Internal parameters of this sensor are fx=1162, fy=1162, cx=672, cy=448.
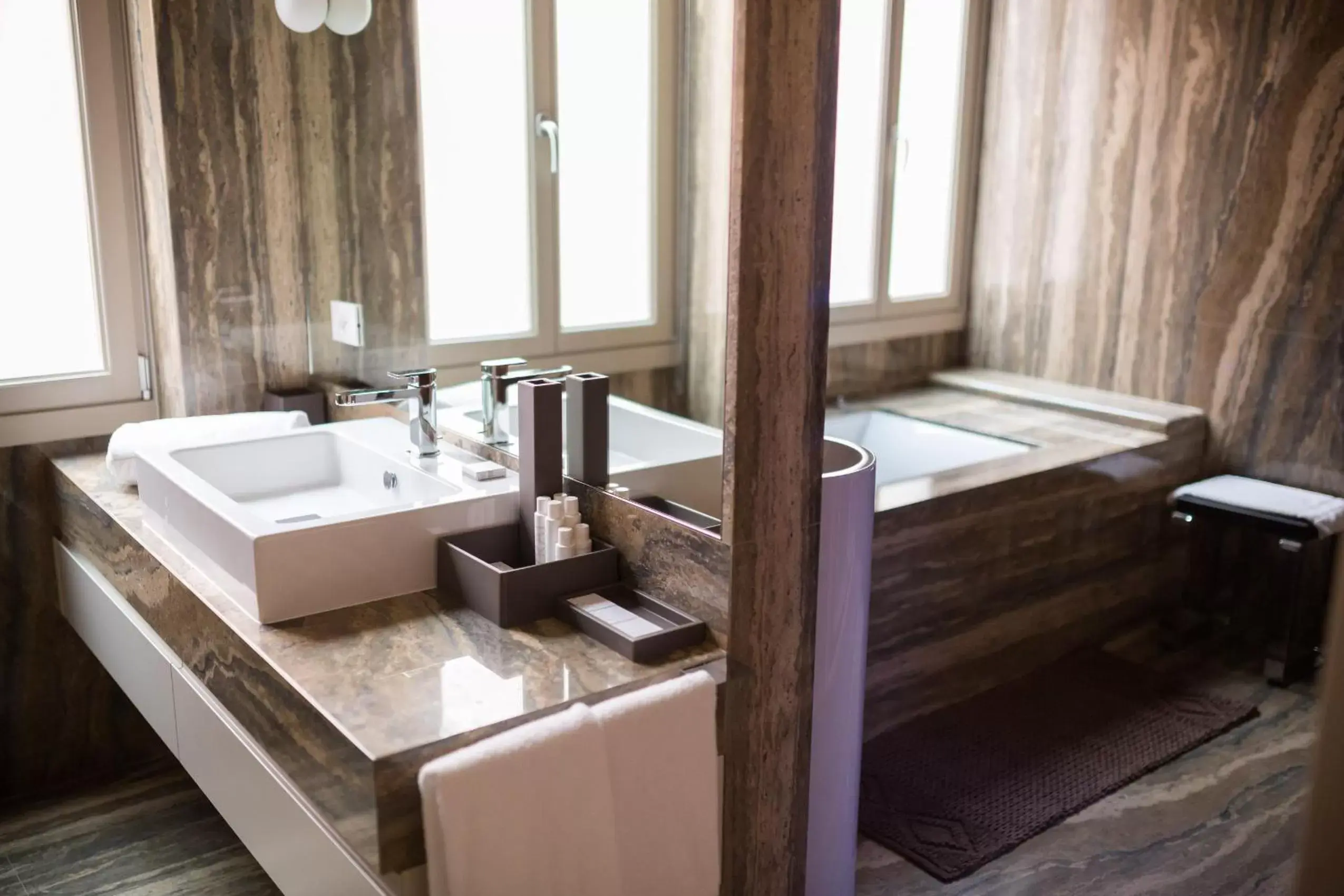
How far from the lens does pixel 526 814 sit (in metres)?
1.34

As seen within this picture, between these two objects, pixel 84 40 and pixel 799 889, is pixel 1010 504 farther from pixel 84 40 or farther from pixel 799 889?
pixel 84 40

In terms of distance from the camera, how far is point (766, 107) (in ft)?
4.80

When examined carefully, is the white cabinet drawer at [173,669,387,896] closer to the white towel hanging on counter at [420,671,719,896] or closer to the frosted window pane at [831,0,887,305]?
the white towel hanging on counter at [420,671,719,896]

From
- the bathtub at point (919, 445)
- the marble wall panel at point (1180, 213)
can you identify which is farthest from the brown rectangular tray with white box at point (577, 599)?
the marble wall panel at point (1180, 213)

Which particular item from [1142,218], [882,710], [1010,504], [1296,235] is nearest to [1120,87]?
[1142,218]

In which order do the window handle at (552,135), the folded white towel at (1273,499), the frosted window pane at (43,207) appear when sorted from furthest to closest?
the folded white towel at (1273,499) < the frosted window pane at (43,207) < the window handle at (552,135)

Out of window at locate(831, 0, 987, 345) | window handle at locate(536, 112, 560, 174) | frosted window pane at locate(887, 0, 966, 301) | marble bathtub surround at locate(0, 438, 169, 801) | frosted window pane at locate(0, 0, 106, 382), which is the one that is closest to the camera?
window handle at locate(536, 112, 560, 174)

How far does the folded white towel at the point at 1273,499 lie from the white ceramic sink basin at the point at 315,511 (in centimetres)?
203

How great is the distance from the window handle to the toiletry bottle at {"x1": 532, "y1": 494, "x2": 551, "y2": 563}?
1.83ft

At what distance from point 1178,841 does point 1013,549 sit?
80 centimetres

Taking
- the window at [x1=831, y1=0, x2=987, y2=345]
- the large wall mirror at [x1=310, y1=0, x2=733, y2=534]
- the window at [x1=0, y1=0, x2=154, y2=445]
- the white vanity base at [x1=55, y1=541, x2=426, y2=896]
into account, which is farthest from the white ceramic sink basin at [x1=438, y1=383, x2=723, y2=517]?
the window at [x1=0, y1=0, x2=154, y2=445]

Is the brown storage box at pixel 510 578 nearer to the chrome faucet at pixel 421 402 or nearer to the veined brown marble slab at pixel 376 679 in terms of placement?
the veined brown marble slab at pixel 376 679

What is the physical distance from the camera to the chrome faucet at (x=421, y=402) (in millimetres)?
2027

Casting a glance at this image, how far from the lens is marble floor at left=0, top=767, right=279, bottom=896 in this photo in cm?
225
